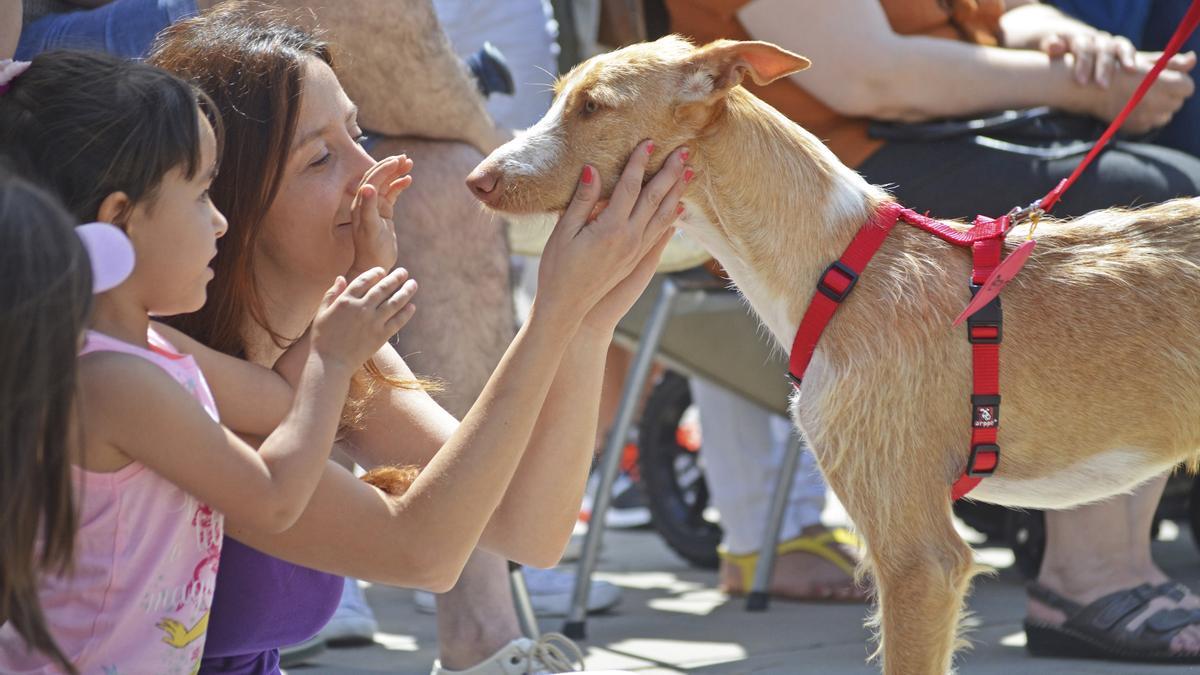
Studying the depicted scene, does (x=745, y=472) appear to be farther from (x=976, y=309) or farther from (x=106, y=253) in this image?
(x=106, y=253)

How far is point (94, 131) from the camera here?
172 cm

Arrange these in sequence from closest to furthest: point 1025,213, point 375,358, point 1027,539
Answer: point 375,358 < point 1025,213 < point 1027,539

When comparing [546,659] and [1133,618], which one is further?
[1133,618]

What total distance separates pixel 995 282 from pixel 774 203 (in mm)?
442

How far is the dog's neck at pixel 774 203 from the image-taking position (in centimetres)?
250

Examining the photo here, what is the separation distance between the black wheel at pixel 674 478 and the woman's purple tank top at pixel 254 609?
337 cm

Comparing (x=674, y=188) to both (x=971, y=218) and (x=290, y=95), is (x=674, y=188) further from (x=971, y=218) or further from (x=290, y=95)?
(x=971, y=218)

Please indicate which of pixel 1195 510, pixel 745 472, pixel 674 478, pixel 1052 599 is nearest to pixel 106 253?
pixel 1052 599

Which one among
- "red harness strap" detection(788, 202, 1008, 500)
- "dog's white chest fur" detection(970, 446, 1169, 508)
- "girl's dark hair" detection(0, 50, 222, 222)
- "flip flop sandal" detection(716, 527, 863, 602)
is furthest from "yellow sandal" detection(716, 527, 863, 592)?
"girl's dark hair" detection(0, 50, 222, 222)

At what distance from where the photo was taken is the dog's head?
94.8 inches

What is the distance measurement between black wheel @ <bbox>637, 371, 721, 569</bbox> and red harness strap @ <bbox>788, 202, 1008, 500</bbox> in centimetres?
298

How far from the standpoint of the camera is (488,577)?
122 inches

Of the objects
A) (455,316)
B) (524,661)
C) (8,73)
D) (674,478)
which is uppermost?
(8,73)

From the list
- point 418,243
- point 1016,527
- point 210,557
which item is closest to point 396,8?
point 418,243
